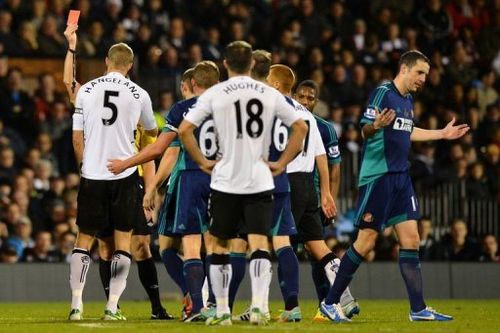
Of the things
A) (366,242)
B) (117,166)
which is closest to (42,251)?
(117,166)

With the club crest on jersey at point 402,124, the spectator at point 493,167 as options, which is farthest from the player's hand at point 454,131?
the spectator at point 493,167

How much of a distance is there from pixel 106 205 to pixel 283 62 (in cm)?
1139

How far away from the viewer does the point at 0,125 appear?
68.0ft

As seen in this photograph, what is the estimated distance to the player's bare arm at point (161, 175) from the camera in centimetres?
1259

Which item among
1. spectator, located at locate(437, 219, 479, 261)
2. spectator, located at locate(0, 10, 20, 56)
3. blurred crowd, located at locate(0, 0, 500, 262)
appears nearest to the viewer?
blurred crowd, located at locate(0, 0, 500, 262)

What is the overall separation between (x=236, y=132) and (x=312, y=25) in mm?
14645


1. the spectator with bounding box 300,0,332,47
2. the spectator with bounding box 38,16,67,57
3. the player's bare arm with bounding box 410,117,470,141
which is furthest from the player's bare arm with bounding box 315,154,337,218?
the spectator with bounding box 300,0,332,47

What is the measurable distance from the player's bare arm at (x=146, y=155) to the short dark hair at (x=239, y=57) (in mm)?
1459

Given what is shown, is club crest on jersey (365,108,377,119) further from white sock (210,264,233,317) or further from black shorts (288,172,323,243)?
white sock (210,264,233,317)

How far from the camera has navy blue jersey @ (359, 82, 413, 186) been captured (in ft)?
41.1

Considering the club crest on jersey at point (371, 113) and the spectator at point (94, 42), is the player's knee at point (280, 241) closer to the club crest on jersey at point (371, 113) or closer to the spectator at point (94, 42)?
the club crest on jersey at point (371, 113)

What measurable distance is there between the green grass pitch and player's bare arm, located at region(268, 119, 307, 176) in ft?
4.17

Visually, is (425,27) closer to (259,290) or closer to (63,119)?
(63,119)

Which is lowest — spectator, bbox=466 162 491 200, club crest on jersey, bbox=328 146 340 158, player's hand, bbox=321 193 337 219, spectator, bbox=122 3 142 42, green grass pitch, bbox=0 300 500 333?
green grass pitch, bbox=0 300 500 333
